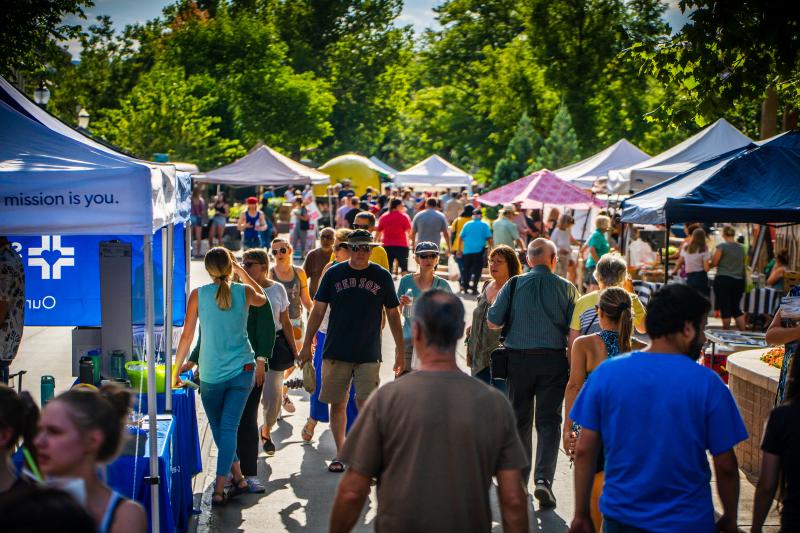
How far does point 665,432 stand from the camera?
3818mm

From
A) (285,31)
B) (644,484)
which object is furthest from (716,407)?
(285,31)

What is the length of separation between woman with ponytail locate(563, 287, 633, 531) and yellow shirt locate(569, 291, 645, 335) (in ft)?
1.58

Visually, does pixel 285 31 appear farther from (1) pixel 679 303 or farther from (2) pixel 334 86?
(1) pixel 679 303

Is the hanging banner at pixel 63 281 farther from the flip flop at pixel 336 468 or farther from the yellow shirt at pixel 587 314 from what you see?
the yellow shirt at pixel 587 314

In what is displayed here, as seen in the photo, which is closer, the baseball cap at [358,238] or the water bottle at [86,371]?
the water bottle at [86,371]

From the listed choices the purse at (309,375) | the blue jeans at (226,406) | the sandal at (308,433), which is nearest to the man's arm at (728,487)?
the blue jeans at (226,406)

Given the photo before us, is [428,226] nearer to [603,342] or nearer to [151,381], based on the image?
[603,342]

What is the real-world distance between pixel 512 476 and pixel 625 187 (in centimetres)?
1602

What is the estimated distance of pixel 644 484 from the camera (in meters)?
3.83

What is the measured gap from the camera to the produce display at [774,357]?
8.14 meters

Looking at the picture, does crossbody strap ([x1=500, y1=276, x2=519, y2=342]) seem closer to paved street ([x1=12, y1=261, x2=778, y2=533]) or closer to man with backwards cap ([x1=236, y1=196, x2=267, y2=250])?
paved street ([x1=12, y1=261, x2=778, y2=533])

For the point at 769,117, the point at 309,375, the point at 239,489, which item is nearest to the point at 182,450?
the point at 239,489

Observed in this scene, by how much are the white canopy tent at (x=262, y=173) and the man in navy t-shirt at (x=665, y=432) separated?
82.2 ft

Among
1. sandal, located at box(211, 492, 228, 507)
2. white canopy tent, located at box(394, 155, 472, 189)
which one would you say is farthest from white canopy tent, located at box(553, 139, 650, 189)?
sandal, located at box(211, 492, 228, 507)
